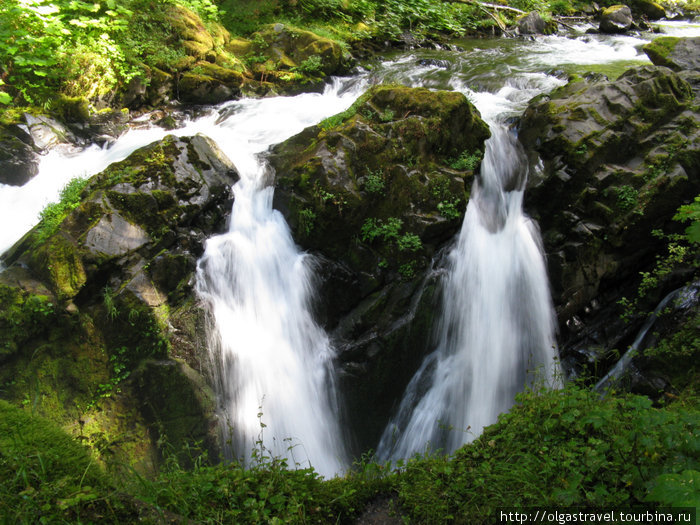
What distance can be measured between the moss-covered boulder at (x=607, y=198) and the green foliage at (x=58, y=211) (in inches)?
259

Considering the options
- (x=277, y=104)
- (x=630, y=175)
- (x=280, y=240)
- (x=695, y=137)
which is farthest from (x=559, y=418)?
(x=277, y=104)

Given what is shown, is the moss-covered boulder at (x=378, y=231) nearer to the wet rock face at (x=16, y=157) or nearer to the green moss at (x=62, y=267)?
the green moss at (x=62, y=267)

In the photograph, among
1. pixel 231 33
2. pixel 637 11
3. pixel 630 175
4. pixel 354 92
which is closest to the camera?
pixel 630 175

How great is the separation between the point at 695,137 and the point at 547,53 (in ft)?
27.0

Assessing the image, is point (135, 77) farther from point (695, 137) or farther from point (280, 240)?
point (695, 137)

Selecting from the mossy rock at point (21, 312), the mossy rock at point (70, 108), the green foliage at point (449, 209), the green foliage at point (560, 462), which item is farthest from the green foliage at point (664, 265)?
the mossy rock at point (70, 108)

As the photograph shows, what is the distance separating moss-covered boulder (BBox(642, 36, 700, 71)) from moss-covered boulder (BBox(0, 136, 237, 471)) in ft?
33.7

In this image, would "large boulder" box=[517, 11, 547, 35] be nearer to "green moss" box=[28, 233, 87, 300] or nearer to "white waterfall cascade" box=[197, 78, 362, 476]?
"white waterfall cascade" box=[197, 78, 362, 476]

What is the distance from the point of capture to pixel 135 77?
26.7 feet

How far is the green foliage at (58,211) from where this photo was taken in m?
4.77

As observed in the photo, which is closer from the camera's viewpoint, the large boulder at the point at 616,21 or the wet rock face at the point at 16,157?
the wet rock face at the point at 16,157

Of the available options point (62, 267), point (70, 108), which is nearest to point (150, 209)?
point (62, 267)

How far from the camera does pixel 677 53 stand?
8.16 m

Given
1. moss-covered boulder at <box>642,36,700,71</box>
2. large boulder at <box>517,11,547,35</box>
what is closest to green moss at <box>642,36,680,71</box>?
moss-covered boulder at <box>642,36,700,71</box>
